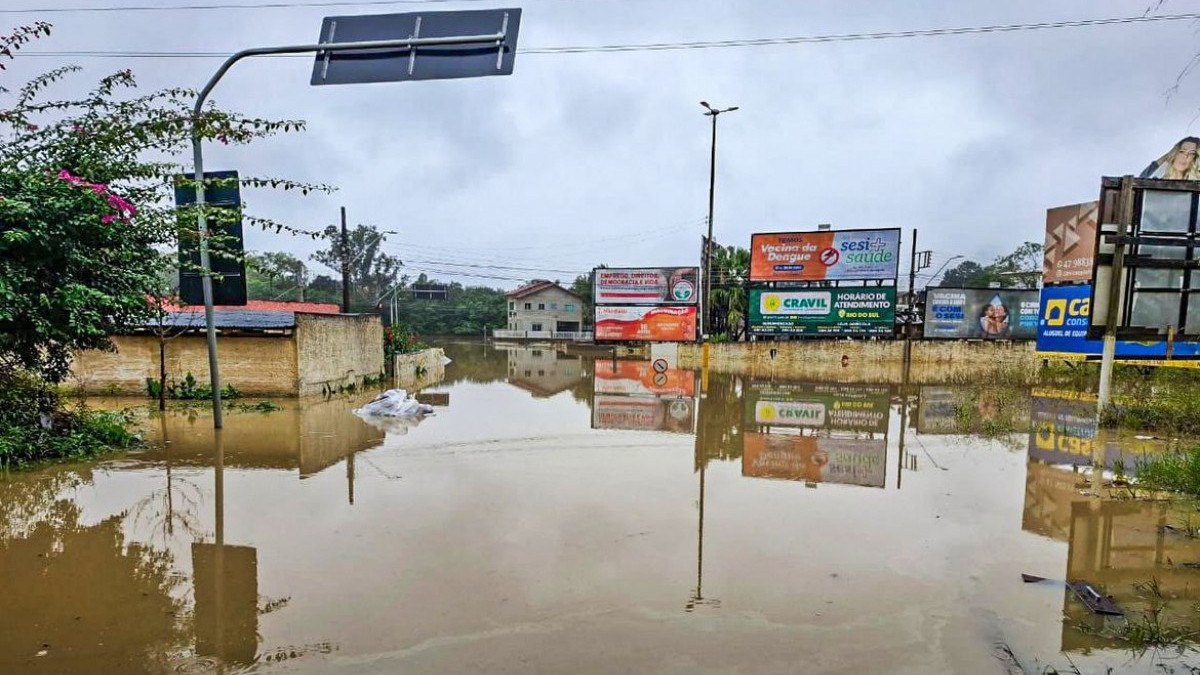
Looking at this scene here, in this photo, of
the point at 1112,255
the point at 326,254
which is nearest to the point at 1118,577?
the point at 1112,255

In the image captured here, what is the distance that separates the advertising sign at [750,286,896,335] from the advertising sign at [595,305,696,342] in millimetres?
3356

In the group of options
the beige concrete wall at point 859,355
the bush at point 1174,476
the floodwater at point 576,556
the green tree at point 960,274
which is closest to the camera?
the floodwater at point 576,556

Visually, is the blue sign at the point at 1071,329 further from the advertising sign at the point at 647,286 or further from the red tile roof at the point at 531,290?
the red tile roof at the point at 531,290

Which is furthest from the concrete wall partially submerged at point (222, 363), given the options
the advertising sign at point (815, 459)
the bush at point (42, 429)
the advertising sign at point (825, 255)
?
the advertising sign at point (825, 255)

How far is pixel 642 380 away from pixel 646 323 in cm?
1011

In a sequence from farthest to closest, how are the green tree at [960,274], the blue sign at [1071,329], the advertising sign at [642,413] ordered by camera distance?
the green tree at [960,274] < the blue sign at [1071,329] < the advertising sign at [642,413]

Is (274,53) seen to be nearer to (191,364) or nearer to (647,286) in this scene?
(191,364)

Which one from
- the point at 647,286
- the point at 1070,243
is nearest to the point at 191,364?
the point at 647,286

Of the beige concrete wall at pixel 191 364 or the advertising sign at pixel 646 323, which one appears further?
the advertising sign at pixel 646 323

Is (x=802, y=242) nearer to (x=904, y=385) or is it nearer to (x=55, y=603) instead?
(x=904, y=385)

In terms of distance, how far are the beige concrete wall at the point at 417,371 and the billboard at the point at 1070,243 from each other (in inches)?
833

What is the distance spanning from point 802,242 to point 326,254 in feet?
172

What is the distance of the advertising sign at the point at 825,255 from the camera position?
2800cm

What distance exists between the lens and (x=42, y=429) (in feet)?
28.4
